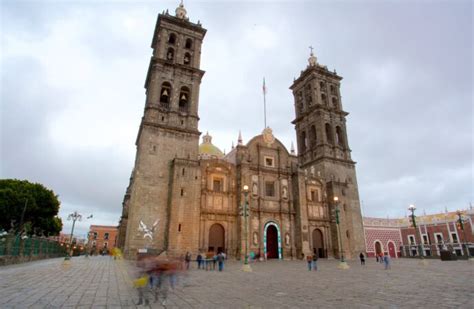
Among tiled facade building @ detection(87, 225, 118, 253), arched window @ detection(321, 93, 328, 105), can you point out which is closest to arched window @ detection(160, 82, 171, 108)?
arched window @ detection(321, 93, 328, 105)

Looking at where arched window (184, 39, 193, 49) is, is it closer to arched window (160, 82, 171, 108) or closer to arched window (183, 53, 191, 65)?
arched window (183, 53, 191, 65)

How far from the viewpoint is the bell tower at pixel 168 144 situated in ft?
80.1

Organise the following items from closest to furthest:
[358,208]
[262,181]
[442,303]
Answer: [442,303], [262,181], [358,208]

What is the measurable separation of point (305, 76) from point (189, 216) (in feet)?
96.0

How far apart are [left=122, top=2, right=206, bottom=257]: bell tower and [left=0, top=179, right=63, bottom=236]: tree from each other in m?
11.7

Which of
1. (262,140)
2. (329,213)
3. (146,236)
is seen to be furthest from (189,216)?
(329,213)

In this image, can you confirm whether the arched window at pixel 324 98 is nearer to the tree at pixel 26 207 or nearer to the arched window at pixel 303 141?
the arched window at pixel 303 141

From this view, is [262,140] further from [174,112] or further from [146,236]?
[146,236]

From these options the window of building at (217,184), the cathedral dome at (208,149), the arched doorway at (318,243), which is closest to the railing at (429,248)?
the arched doorway at (318,243)

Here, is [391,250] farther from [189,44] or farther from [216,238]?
[189,44]

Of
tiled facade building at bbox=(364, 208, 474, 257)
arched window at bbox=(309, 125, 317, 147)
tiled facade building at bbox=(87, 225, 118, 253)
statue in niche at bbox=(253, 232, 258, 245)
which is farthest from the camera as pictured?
tiled facade building at bbox=(87, 225, 118, 253)

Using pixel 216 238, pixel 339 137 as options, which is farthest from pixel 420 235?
pixel 216 238

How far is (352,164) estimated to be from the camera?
3781 cm

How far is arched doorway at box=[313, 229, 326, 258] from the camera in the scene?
31.5 metres
